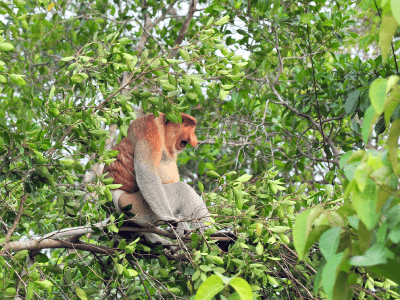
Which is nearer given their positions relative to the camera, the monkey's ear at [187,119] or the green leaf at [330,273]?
the green leaf at [330,273]

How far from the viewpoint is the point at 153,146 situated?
3.33 metres

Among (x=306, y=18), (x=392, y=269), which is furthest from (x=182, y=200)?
(x=306, y=18)

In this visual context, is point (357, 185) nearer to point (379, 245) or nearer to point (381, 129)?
point (379, 245)

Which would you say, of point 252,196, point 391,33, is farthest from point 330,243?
point 252,196

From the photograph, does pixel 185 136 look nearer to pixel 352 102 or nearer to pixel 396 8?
pixel 352 102

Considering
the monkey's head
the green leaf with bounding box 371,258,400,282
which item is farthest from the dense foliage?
the monkey's head

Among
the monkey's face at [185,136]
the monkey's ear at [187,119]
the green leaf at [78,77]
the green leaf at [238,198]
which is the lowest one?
the green leaf at [238,198]

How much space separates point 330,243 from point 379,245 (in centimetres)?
15

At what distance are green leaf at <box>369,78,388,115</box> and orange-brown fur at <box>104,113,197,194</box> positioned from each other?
7.32 feet

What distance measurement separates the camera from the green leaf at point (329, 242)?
1.32 m

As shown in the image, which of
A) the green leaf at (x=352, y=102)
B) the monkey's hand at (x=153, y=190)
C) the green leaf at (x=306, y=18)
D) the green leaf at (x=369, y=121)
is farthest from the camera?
the green leaf at (x=306, y=18)

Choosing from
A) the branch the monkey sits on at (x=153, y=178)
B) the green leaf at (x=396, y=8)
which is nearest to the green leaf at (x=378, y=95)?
the green leaf at (x=396, y=8)

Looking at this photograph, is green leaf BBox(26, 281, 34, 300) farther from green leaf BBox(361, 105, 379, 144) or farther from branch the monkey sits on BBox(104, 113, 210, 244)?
green leaf BBox(361, 105, 379, 144)

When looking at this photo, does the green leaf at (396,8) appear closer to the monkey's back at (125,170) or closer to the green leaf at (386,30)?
the green leaf at (386,30)
